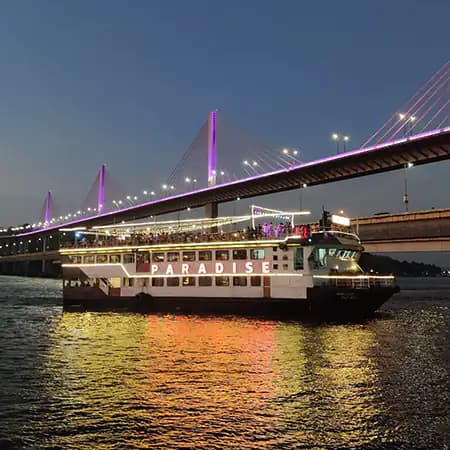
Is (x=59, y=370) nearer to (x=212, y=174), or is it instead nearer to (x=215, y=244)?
(x=215, y=244)

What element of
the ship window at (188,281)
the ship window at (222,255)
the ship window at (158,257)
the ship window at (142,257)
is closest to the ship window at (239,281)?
the ship window at (222,255)

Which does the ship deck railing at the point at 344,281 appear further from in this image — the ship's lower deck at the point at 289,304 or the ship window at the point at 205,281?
the ship window at the point at 205,281

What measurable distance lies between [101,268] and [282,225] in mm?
13662

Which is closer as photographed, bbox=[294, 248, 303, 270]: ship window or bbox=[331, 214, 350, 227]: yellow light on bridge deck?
bbox=[294, 248, 303, 270]: ship window

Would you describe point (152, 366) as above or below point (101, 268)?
below

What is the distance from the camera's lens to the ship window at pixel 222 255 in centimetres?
3117

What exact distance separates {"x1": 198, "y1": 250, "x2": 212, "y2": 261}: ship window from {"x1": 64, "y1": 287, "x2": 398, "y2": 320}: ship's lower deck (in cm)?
244

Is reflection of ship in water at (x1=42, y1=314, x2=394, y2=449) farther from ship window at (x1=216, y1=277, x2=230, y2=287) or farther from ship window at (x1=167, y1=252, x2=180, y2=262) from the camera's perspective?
ship window at (x1=167, y1=252, x2=180, y2=262)

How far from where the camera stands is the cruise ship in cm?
2836

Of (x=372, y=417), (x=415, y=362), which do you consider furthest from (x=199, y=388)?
(x=415, y=362)

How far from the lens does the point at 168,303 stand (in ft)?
108

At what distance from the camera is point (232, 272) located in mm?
30766

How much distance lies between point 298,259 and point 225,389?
52.2ft

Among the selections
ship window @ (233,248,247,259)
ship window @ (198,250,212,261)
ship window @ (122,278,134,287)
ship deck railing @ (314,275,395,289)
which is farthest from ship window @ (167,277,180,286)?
ship deck railing @ (314,275,395,289)
